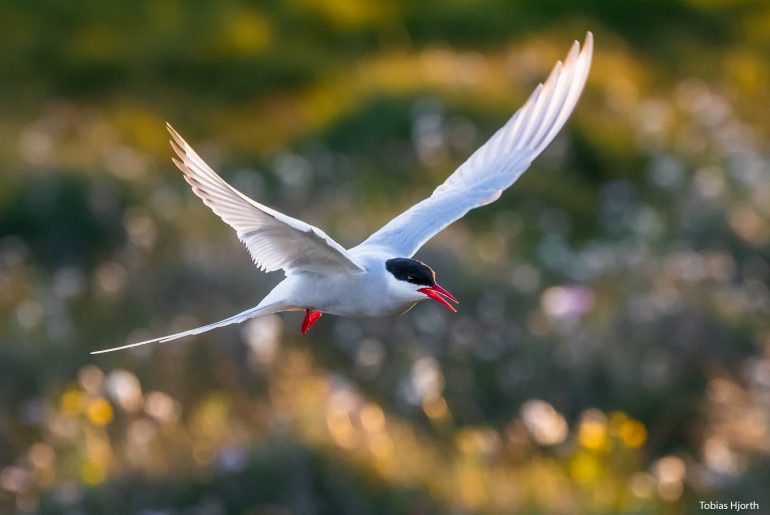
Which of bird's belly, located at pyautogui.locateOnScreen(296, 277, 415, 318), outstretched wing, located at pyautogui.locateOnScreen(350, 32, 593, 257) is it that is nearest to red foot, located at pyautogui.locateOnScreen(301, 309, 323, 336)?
outstretched wing, located at pyautogui.locateOnScreen(350, 32, 593, 257)

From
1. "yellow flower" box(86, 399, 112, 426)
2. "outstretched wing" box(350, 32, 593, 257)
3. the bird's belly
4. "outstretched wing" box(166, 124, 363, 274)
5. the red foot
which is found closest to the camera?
"outstretched wing" box(166, 124, 363, 274)

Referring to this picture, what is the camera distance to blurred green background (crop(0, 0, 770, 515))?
6605 mm

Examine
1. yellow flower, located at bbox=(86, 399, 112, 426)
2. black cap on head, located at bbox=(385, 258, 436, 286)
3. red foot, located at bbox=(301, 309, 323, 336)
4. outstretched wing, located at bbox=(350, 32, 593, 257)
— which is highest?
outstretched wing, located at bbox=(350, 32, 593, 257)

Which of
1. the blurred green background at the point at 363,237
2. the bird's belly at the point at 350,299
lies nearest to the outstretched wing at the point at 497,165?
the bird's belly at the point at 350,299

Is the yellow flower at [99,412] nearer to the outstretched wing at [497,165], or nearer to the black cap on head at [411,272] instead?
the outstretched wing at [497,165]

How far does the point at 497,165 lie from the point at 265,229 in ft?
4.98

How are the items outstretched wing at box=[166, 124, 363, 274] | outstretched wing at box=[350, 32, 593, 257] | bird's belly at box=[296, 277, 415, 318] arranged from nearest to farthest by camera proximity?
1. outstretched wing at box=[166, 124, 363, 274]
2. bird's belly at box=[296, 277, 415, 318]
3. outstretched wing at box=[350, 32, 593, 257]

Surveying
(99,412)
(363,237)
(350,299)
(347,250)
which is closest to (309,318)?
(347,250)

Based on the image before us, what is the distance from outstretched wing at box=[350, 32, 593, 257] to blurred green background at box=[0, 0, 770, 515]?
43.9 inches

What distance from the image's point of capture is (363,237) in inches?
363

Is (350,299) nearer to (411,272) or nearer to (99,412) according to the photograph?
(411,272)

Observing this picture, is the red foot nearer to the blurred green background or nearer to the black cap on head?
the black cap on head

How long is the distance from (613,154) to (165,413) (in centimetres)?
624

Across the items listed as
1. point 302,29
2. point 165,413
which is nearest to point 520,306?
point 165,413
